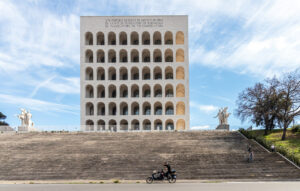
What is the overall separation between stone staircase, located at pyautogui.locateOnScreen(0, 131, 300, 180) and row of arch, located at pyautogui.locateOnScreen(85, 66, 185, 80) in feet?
70.6

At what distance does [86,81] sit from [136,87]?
29.8 feet

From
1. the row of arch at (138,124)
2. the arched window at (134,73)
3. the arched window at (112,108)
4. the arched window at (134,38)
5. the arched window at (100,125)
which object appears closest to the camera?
the arched window at (100,125)

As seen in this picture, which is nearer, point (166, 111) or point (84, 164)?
point (84, 164)

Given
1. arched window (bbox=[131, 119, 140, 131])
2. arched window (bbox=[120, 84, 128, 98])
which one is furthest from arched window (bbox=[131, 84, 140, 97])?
arched window (bbox=[131, 119, 140, 131])

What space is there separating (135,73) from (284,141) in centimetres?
3115

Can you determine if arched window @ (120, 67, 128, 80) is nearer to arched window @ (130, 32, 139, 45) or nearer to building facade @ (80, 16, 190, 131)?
building facade @ (80, 16, 190, 131)

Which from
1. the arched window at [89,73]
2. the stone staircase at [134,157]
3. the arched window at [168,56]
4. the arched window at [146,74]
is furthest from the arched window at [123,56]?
the stone staircase at [134,157]

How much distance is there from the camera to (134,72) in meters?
54.2

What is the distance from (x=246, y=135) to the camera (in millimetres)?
30984

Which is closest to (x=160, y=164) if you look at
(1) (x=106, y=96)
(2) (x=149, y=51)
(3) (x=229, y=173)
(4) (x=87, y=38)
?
(3) (x=229, y=173)

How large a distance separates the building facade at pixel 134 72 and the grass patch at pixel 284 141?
706 inches

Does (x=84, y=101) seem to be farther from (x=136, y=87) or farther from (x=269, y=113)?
(x=269, y=113)

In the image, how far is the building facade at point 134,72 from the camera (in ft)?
163

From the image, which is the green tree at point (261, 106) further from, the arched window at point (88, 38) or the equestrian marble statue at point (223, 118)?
the arched window at point (88, 38)
